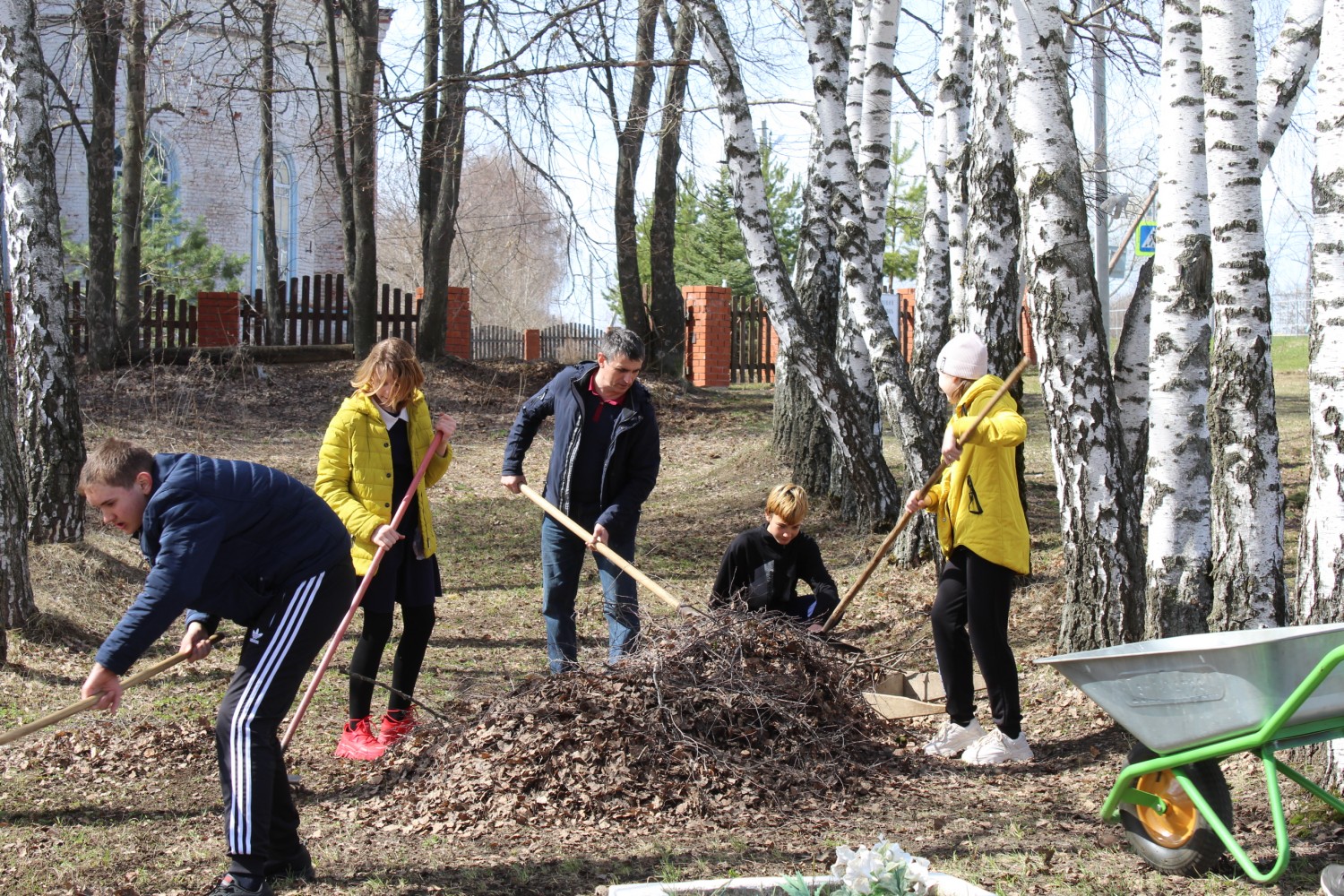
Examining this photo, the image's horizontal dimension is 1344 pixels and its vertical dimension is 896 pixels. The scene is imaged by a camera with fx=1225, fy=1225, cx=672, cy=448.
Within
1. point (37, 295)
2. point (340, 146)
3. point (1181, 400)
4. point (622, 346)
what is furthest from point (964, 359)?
point (340, 146)

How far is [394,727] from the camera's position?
5.17m

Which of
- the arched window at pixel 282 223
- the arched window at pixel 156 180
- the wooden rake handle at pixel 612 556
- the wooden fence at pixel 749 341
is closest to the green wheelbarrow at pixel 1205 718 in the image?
the wooden rake handle at pixel 612 556

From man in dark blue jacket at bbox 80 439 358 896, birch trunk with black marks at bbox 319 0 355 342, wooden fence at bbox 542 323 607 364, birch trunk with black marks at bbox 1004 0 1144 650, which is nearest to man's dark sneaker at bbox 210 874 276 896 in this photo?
man in dark blue jacket at bbox 80 439 358 896

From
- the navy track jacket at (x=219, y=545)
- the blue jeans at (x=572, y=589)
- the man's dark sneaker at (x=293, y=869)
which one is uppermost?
the navy track jacket at (x=219, y=545)

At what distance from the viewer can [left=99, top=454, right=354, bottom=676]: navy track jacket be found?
11.3ft

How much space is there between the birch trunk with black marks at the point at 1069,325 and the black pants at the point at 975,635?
837mm

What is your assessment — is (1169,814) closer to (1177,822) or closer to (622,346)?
(1177,822)

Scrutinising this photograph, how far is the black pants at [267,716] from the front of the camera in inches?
142

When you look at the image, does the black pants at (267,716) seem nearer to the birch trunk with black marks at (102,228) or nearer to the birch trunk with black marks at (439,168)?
the birch trunk with black marks at (439,168)

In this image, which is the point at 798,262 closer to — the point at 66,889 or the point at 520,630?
the point at 520,630

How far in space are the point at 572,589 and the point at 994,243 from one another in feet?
11.2

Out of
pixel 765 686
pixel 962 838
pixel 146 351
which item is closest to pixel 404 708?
pixel 765 686

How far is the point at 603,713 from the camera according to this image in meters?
4.56

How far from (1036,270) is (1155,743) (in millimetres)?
2549
